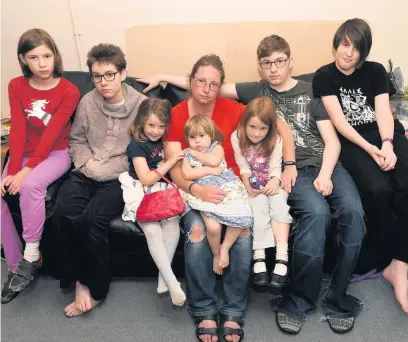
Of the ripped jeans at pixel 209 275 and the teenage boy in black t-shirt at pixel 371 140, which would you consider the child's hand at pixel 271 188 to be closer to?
the ripped jeans at pixel 209 275

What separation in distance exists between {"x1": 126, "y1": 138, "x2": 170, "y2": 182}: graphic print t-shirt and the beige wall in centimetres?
93

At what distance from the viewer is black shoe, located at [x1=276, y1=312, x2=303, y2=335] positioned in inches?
64.7

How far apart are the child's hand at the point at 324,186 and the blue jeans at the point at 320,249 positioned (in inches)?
1.0

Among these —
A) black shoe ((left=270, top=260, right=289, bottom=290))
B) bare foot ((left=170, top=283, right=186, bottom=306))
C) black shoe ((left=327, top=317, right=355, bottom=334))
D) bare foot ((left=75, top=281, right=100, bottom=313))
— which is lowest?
black shoe ((left=327, top=317, right=355, bottom=334))

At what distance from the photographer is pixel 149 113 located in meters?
1.79

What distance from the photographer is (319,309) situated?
1.77 meters

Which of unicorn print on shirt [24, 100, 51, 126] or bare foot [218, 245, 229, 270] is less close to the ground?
unicorn print on shirt [24, 100, 51, 126]

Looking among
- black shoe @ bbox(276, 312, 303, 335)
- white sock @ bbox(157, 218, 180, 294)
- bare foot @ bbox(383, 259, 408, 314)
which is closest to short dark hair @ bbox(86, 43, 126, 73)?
white sock @ bbox(157, 218, 180, 294)

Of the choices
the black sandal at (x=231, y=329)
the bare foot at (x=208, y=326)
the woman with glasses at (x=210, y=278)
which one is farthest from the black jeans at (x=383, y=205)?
the bare foot at (x=208, y=326)

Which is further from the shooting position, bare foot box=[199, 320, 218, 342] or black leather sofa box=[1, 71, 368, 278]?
black leather sofa box=[1, 71, 368, 278]

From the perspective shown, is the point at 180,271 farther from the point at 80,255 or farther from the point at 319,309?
the point at 319,309

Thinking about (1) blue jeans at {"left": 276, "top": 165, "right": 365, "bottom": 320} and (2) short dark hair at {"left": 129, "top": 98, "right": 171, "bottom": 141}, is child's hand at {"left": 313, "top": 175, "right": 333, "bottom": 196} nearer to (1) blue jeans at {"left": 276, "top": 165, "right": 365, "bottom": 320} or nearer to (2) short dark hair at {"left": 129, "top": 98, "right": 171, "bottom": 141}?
(1) blue jeans at {"left": 276, "top": 165, "right": 365, "bottom": 320}

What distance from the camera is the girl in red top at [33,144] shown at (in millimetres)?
1814

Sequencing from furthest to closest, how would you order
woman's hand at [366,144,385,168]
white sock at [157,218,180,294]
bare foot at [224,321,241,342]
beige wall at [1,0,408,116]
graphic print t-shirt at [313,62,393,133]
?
beige wall at [1,0,408,116] → graphic print t-shirt at [313,62,393,133] → woman's hand at [366,144,385,168] → white sock at [157,218,180,294] → bare foot at [224,321,241,342]
